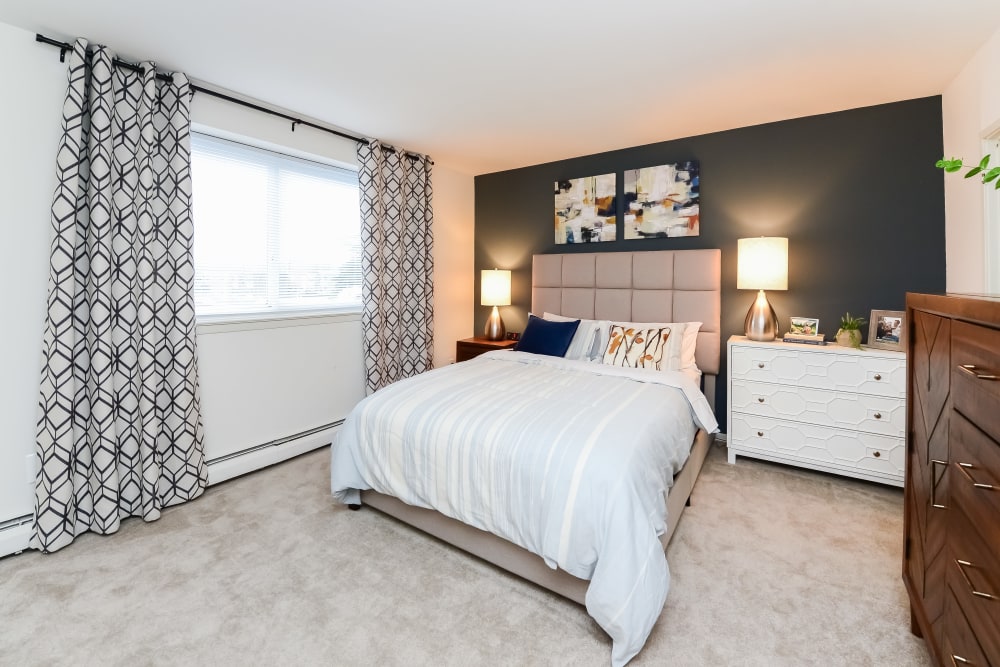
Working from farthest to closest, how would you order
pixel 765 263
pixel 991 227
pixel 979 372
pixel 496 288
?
pixel 496 288 < pixel 765 263 < pixel 991 227 < pixel 979 372

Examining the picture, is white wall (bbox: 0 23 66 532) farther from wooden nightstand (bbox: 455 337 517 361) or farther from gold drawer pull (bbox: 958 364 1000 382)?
gold drawer pull (bbox: 958 364 1000 382)

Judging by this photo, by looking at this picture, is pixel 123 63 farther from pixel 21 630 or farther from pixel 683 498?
pixel 683 498

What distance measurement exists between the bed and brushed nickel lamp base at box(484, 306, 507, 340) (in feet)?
3.25

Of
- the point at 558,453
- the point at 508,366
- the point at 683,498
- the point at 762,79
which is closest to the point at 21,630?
the point at 558,453

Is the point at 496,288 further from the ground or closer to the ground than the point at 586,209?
closer to the ground

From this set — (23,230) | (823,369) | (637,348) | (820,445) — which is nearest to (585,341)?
(637,348)

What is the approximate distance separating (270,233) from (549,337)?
2.15m

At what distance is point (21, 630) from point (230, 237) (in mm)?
2167

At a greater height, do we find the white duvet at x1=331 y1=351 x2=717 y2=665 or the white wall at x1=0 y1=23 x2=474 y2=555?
the white wall at x1=0 y1=23 x2=474 y2=555

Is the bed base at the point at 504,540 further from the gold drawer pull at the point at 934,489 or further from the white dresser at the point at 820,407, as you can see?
the gold drawer pull at the point at 934,489

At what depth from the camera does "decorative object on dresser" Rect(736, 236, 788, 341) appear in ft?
9.98

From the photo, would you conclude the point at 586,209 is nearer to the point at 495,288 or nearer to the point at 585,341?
the point at 495,288

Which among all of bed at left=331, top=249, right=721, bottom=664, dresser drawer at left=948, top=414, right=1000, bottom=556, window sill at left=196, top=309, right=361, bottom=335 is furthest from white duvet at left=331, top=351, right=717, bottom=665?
window sill at left=196, top=309, right=361, bottom=335

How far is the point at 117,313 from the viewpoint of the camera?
233cm
